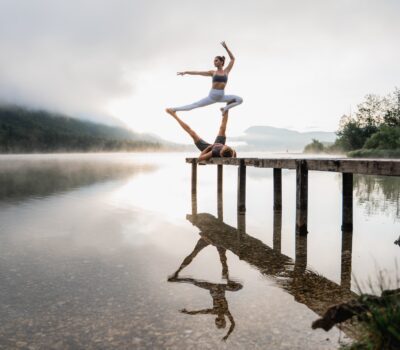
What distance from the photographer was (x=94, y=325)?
4.96 metres

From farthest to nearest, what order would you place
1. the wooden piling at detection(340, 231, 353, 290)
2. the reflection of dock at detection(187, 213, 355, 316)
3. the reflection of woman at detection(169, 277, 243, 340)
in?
the wooden piling at detection(340, 231, 353, 290) < the reflection of dock at detection(187, 213, 355, 316) < the reflection of woman at detection(169, 277, 243, 340)

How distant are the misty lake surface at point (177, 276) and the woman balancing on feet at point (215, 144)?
2.22 metres

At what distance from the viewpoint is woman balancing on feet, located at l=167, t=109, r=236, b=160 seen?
43.8 ft

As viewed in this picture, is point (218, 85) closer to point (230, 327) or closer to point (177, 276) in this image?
point (177, 276)

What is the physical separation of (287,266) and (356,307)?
4.46m

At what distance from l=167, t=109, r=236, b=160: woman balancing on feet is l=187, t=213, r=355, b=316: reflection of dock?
2373 mm

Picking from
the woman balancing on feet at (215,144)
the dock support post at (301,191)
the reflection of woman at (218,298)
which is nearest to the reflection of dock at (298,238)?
the dock support post at (301,191)

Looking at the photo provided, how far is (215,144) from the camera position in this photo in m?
13.5

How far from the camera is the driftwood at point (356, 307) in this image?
3445 mm

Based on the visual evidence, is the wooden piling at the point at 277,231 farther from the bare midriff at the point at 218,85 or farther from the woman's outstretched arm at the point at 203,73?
the woman's outstretched arm at the point at 203,73

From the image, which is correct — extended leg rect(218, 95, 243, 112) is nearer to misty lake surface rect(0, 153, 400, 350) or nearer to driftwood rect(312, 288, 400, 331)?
misty lake surface rect(0, 153, 400, 350)

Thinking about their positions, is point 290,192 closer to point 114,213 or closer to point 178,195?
point 178,195

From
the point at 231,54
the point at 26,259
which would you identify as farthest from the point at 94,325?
the point at 231,54

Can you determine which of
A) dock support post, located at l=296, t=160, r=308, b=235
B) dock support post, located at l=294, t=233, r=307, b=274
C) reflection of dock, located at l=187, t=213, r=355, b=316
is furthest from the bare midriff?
dock support post, located at l=294, t=233, r=307, b=274
